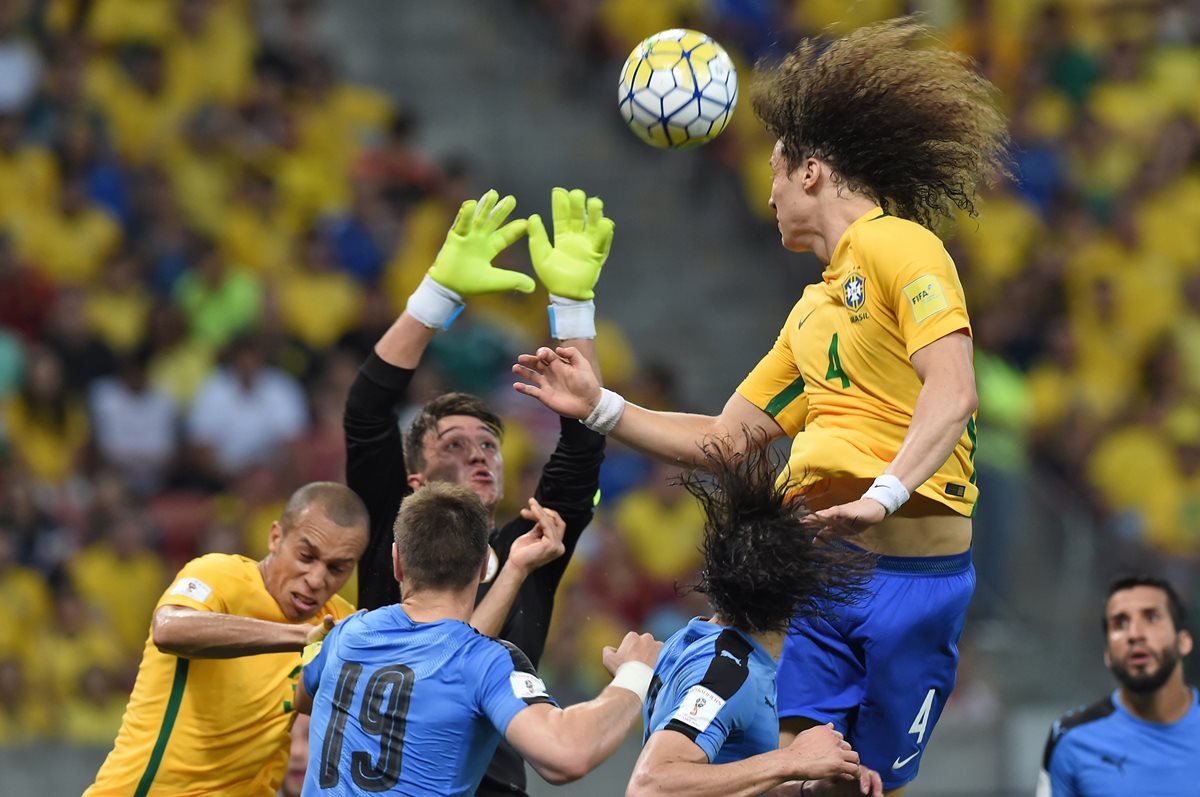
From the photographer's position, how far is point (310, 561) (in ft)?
18.7

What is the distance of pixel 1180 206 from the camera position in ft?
47.1

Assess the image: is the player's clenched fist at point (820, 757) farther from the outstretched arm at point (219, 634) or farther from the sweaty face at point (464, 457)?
the sweaty face at point (464, 457)

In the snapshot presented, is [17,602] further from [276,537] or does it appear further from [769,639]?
[769,639]

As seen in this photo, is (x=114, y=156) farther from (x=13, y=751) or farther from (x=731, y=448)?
(x=731, y=448)

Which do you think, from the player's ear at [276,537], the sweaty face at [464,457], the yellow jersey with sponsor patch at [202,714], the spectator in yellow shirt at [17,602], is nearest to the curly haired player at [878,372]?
the sweaty face at [464,457]

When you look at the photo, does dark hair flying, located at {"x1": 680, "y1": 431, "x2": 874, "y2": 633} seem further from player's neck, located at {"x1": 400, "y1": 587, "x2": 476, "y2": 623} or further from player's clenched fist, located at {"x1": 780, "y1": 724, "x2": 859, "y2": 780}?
player's neck, located at {"x1": 400, "y1": 587, "x2": 476, "y2": 623}

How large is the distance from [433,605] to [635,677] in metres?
0.57

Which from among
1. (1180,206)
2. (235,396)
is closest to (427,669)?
(235,396)

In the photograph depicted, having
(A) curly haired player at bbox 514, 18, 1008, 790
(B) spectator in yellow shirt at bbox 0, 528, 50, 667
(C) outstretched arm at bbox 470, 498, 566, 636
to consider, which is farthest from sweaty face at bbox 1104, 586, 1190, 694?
(B) spectator in yellow shirt at bbox 0, 528, 50, 667

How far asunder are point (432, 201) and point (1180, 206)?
Result: 246 inches

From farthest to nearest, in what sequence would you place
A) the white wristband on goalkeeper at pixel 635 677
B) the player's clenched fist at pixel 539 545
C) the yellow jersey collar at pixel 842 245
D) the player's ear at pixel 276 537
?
1. the player's ear at pixel 276 537
2. the player's clenched fist at pixel 539 545
3. the yellow jersey collar at pixel 842 245
4. the white wristband on goalkeeper at pixel 635 677

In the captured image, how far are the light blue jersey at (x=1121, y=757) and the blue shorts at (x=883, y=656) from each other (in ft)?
8.16

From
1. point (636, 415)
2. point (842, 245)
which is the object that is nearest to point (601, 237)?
point (636, 415)

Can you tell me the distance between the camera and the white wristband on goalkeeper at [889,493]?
4.60 m
